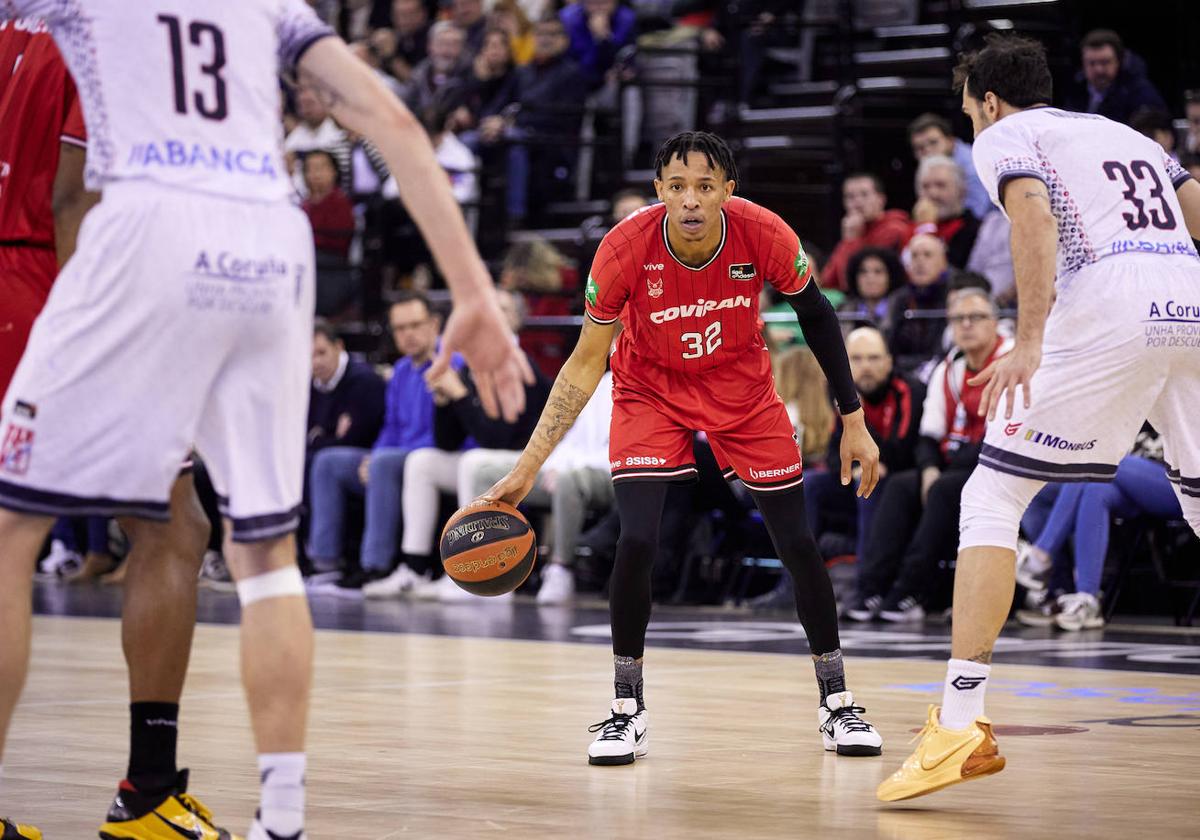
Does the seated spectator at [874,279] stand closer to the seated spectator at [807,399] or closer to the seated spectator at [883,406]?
the seated spectator at [807,399]

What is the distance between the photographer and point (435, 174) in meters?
3.36

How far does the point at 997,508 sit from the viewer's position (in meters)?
4.89

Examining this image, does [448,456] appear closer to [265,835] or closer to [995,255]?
[995,255]

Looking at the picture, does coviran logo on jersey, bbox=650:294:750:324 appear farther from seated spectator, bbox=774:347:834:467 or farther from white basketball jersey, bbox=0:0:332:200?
seated spectator, bbox=774:347:834:467

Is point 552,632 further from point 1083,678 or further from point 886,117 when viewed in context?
point 886,117

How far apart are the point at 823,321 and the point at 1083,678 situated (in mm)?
2548

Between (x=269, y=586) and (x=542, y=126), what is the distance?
1268cm

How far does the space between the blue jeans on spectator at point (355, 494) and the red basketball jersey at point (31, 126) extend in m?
8.30

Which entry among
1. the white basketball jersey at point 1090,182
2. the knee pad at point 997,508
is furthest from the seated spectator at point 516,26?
the knee pad at point 997,508

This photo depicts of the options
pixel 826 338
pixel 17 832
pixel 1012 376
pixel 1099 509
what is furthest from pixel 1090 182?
pixel 1099 509

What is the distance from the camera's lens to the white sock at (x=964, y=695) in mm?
4715

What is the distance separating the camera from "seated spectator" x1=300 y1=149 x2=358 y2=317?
15.2m

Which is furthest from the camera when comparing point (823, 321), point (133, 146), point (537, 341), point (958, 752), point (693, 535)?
point (537, 341)

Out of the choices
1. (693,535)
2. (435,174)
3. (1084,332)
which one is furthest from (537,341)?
(435,174)
